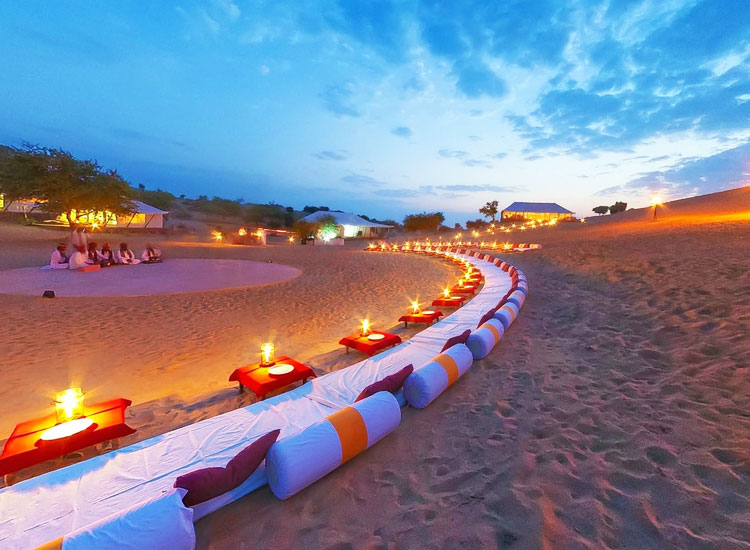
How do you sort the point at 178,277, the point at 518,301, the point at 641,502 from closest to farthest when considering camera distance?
the point at 641,502 → the point at 518,301 → the point at 178,277

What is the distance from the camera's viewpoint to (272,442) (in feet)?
9.84

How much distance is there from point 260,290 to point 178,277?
4.67 meters

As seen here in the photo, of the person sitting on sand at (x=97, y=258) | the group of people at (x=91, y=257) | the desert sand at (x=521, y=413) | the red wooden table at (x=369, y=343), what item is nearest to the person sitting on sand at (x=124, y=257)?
the group of people at (x=91, y=257)

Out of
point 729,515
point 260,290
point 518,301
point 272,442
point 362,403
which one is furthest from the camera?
point 260,290

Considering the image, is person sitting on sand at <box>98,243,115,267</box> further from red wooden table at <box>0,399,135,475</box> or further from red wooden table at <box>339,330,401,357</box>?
red wooden table at <box>339,330,401,357</box>

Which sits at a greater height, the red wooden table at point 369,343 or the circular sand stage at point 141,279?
the circular sand stage at point 141,279

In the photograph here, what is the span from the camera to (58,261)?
14906 millimetres

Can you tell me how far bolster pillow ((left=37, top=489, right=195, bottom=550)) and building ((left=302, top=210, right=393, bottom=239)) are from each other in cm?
4203

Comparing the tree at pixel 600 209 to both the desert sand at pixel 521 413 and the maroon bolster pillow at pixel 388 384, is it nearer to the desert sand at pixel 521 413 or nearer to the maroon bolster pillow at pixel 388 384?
the desert sand at pixel 521 413

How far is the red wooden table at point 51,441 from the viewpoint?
10.3ft

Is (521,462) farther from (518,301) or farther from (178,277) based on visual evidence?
(178,277)

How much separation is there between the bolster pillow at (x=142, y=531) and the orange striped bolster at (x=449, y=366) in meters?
3.36

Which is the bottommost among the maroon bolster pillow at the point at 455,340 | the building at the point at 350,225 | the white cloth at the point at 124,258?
the maroon bolster pillow at the point at 455,340

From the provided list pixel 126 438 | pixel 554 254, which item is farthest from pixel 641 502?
pixel 554 254
